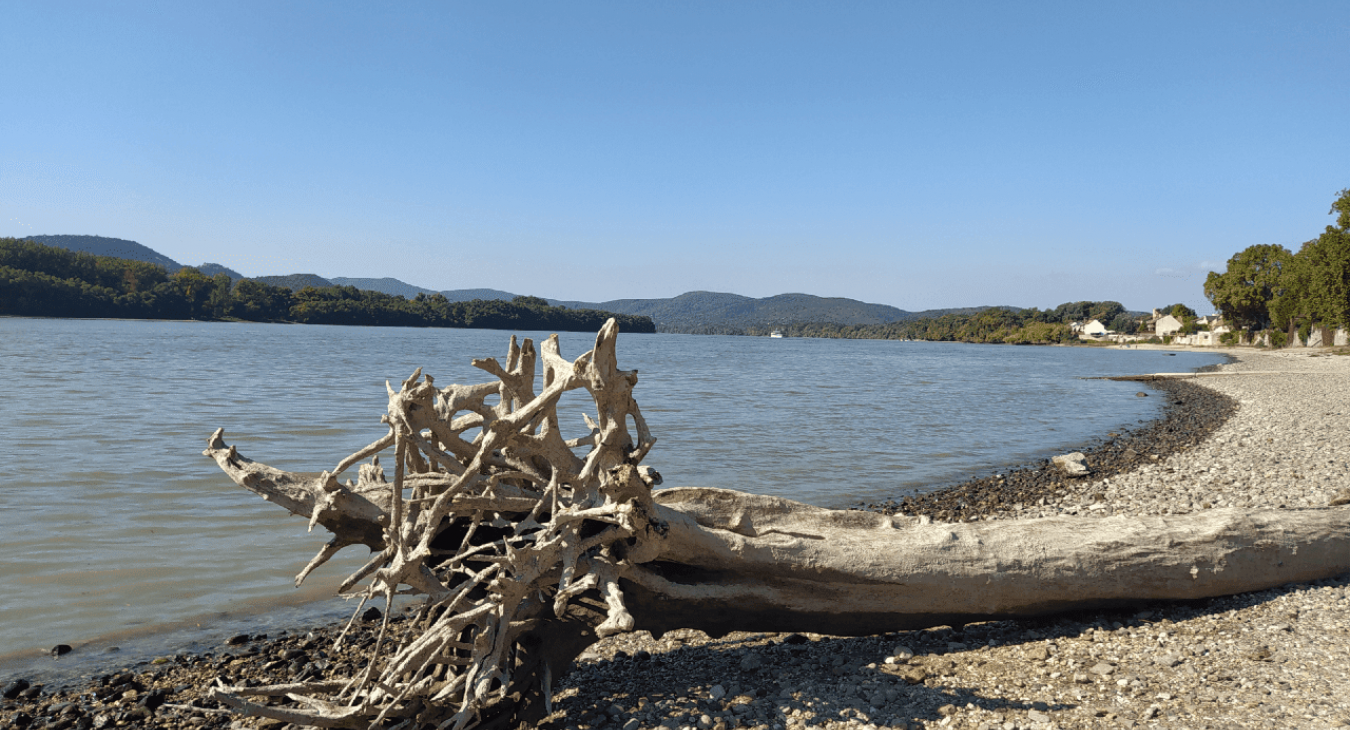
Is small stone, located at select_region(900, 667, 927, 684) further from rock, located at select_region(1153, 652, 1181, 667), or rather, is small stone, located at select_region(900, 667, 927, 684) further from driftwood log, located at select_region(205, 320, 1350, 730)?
rock, located at select_region(1153, 652, 1181, 667)

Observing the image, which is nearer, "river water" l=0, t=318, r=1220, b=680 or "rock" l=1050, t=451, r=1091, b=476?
"river water" l=0, t=318, r=1220, b=680

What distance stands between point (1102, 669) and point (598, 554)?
111 inches

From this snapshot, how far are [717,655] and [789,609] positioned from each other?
2.46ft

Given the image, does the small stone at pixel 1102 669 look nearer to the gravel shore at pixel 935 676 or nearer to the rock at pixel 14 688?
the gravel shore at pixel 935 676

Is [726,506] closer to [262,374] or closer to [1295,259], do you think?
[262,374]

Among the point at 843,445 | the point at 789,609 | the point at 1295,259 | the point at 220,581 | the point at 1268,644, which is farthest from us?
the point at 1295,259

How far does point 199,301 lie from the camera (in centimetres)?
10638

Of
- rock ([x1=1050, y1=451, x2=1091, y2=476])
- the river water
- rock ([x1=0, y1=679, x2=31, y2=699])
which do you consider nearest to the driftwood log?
rock ([x1=0, y1=679, x2=31, y2=699])

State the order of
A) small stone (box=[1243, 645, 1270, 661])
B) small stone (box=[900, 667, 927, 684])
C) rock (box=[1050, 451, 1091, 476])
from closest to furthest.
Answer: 1. small stone (box=[1243, 645, 1270, 661])
2. small stone (box=[900, 667, 927, 684])
3. rock (box=[1050, 451, 1091, 476])

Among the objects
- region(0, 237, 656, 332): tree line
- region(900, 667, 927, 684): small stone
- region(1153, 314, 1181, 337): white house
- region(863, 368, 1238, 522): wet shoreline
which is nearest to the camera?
region(900, 667, 927, 684): small stone

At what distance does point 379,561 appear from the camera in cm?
386

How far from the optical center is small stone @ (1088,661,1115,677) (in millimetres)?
3889

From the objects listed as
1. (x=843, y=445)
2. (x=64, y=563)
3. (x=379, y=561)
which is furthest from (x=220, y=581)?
(x=843, y=445)

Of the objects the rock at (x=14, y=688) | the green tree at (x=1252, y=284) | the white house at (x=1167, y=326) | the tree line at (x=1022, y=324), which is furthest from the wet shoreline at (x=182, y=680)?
the tree line at (x=1022, y=324)
